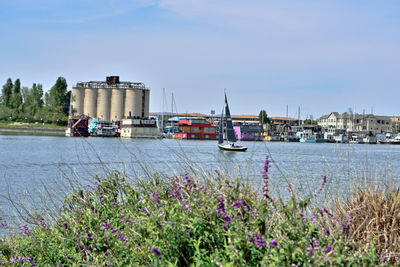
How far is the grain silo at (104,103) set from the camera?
129 m

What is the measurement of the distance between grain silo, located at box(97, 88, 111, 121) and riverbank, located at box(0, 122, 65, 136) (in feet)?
36.0

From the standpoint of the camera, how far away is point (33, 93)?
133 m

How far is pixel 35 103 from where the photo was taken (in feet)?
433

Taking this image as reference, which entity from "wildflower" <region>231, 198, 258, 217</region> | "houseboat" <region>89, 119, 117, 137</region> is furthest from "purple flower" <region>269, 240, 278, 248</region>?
"houseboat" <region>89, 119, 117, 137</region>

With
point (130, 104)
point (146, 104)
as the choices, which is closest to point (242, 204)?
point (130, 104)

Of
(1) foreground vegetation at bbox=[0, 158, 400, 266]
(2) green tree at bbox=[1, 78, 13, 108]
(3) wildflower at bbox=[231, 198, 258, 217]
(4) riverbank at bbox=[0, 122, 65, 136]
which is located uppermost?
Result: (2) green tree at bbox=[1, 78, 13, 108]

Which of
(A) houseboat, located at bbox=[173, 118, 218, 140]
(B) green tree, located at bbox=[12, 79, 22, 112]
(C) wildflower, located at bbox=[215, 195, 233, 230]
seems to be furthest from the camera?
(B) green tree, located at bbox=[12, 79, 22, 112]

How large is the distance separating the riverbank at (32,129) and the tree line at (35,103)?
3342 mm

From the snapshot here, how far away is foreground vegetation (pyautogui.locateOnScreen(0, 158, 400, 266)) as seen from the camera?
396 centimetres

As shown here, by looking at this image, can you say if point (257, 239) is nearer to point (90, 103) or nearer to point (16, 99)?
point (90, 103)

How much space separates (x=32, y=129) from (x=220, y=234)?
12415 cm

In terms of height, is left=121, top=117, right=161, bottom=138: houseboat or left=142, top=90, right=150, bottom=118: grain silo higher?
left=142, top=90, right=150, bottom=118: grain silo

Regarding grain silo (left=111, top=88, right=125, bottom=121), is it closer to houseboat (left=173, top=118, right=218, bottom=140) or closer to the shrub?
houseboat (left=173, top=118, right=218, bottom=140)


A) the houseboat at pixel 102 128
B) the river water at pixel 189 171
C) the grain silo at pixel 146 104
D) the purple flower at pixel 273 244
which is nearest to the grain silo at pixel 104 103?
the grain silo at pixel 146 104
